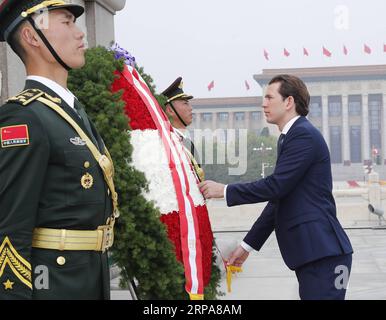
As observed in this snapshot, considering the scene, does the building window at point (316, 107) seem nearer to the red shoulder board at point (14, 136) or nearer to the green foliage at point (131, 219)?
the green foliage at point (131, 219)

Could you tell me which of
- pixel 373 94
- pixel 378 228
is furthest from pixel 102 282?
pixel 373 94

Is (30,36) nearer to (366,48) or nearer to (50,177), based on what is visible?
(50,177)

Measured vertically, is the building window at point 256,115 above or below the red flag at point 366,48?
below

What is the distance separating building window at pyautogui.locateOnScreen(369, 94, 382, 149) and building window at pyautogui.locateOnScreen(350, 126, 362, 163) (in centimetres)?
154

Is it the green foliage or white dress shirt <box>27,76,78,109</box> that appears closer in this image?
white dress shirt <box>27,76,78,109</box>

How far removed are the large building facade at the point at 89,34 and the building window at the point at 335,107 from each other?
7206 centimetres

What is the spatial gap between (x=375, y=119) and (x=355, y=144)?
4.06 m

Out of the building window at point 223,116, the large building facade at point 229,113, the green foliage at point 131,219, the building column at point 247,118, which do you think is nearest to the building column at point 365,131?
the large building facade at point 229,113

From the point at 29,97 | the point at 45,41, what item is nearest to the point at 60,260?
the point at 29,97

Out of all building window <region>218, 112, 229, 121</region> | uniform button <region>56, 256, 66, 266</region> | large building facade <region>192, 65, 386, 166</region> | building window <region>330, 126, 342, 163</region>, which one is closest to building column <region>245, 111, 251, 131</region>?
large building facade <region>192, 65, 386, 166</region>

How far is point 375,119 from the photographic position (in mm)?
75875

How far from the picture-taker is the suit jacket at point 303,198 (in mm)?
2795

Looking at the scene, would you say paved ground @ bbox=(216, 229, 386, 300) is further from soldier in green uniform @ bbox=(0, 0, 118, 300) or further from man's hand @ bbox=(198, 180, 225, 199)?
soldier in green uniform @ bbox=(0, 0, 118, 300)

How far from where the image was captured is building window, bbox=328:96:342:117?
2972 inches
